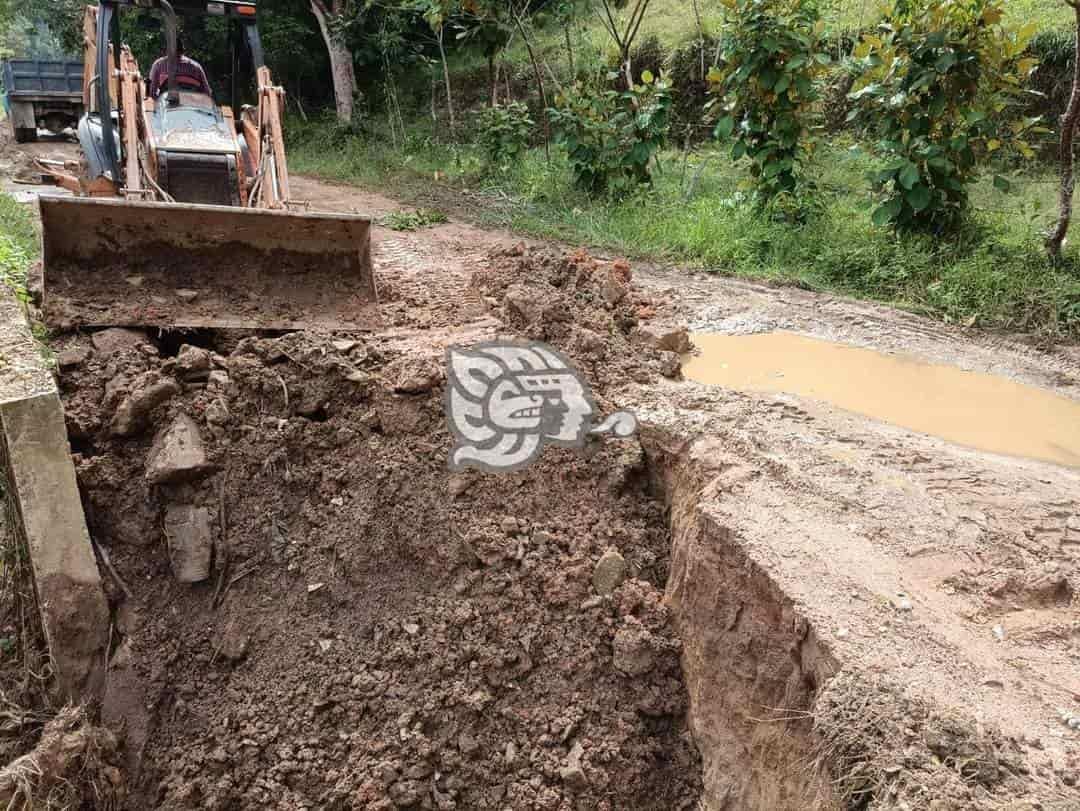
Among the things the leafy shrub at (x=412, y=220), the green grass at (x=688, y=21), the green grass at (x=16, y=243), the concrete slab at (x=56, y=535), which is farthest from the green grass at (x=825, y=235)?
the concrete slab at (x=56, y=535)

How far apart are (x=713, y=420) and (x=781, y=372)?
1.08 metres

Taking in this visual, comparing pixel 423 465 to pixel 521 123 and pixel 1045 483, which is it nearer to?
pixel 1045 483

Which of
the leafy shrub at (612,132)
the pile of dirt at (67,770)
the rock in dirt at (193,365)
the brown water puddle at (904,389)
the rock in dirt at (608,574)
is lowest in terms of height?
the pile of dirt at (67,770)

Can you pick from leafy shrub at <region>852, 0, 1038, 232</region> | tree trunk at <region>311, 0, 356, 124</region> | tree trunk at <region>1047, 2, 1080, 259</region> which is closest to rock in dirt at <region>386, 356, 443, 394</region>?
leafy shrub at <region>852, 0, 1038, 232</region>

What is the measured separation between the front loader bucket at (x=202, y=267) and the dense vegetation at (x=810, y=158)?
122 inches

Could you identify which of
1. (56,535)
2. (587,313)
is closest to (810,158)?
(587,313)

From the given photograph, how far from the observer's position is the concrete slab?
314cm

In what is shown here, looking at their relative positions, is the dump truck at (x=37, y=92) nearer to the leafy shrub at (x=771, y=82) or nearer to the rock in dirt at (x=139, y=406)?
the leafy shrub at (x=771, y=82)

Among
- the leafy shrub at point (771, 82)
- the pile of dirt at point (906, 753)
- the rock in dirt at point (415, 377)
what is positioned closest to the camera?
the pile of dirt at point (906, 753)

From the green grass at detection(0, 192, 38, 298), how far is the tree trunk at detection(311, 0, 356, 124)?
7.84m

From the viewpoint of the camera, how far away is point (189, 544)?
3.49 meters

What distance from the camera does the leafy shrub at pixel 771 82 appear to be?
6969mm

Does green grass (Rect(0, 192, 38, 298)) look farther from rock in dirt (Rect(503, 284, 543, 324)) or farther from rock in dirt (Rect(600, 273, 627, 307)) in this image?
rock in dirt (Rect(600, 273, 627, 307))

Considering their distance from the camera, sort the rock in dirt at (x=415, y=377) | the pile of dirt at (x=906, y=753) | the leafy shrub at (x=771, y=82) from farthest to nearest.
A: the leafy shrub at (x=771, y=82), the rock in dirt at (x=415, y=377), the pile of dirt at (x=906, y=753)
